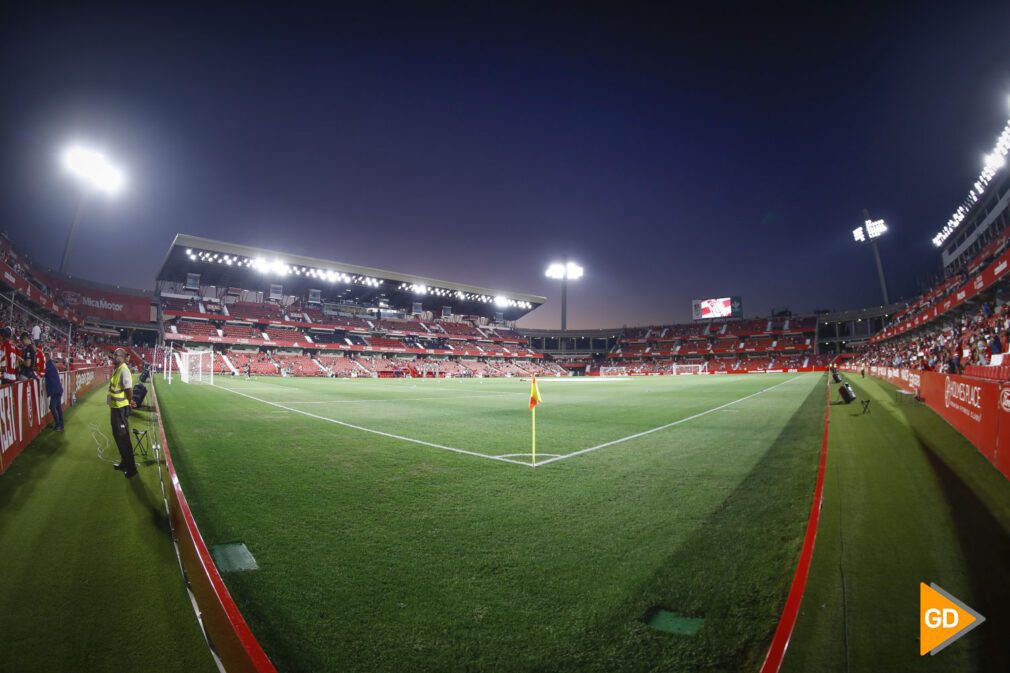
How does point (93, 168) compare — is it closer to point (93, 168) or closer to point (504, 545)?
point (93, 168)

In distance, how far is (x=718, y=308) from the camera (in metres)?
79.8

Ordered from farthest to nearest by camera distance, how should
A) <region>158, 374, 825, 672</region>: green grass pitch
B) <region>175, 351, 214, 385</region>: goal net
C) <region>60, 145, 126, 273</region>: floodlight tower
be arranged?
<region>60, 145, 126, 273</region>: floodlight tower, <region>175, 351, 214, 385</region>: goal net, <region>158, 374, 825, 672</region>: green grass pitch

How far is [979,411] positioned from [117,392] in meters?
14.2

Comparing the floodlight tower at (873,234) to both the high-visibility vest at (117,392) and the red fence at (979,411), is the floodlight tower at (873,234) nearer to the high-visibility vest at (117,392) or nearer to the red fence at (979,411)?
the red fence at (979,411)

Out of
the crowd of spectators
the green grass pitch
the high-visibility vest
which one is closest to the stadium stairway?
the green grass pitch

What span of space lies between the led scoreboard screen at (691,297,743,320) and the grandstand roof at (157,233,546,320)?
102ft

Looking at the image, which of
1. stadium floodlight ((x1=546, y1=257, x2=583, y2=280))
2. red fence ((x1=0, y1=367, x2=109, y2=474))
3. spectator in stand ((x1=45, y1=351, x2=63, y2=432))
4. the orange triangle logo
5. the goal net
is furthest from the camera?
stadium floodlight ((x1=546, y1=257, x2=583, y2=280))

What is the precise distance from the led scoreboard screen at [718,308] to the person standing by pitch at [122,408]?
8591 cm

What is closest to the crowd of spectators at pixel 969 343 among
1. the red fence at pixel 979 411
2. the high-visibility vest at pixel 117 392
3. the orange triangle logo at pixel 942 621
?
the red fence at pixel 979 411

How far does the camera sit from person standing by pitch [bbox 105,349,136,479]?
243 inches

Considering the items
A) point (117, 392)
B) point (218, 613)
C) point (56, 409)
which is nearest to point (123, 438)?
point (117, 392)

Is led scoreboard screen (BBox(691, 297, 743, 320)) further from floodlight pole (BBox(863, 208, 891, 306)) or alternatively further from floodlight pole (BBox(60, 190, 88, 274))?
floodlight pole (BBox(60, 190, 88, 274))

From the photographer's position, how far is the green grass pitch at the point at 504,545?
237 centimetres

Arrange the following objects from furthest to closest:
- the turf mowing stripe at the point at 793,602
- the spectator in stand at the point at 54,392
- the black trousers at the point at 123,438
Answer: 1. the spectator in stand at the point at 54,392
2. the black trousers at the point at 123,438
3. the turf mowing stripe at the point at 793,602
